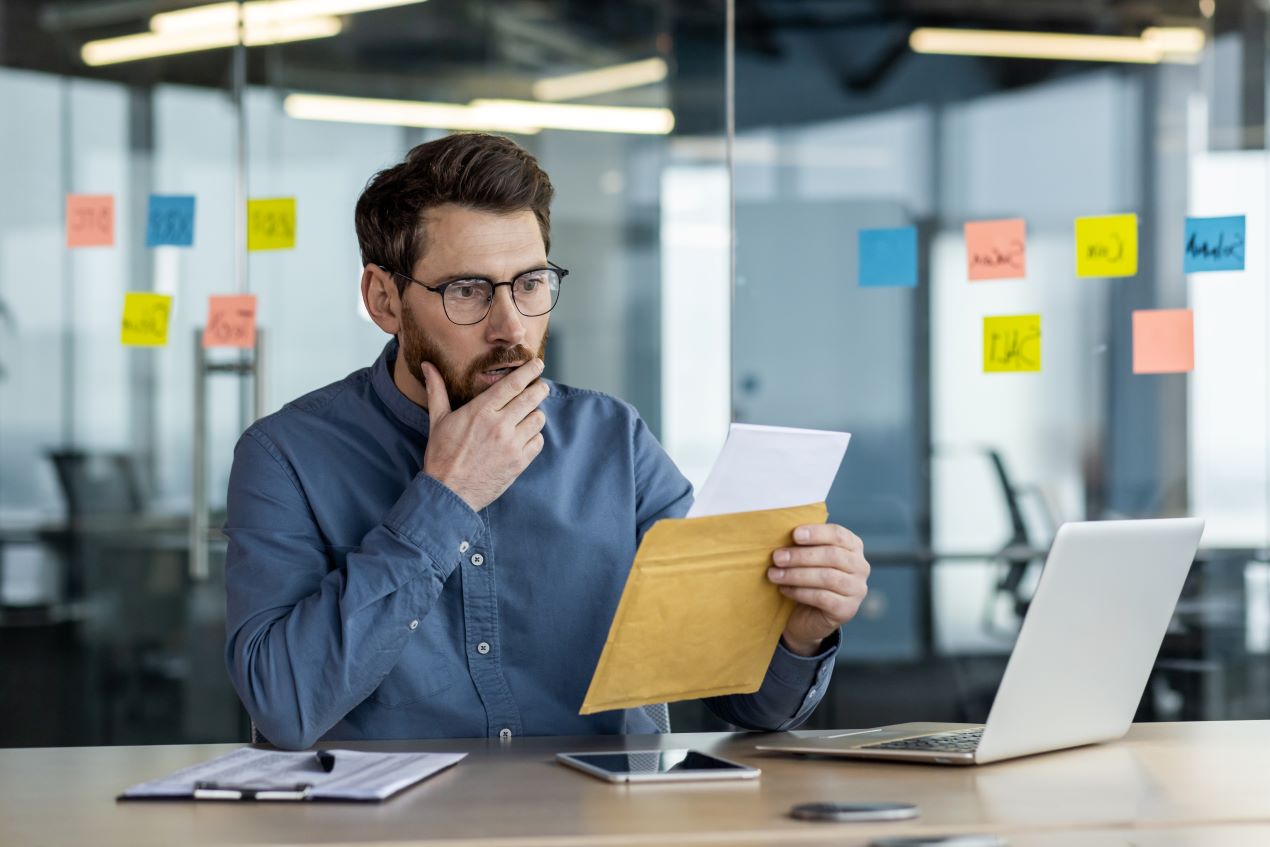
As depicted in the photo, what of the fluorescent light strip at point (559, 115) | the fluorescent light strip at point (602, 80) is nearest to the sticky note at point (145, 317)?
the fluorescent light strip at point (559, 115)

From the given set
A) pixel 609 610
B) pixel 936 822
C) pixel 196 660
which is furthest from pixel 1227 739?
pixel 196 660

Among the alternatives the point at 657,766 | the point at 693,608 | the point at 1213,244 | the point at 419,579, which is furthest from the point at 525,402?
the point at 1213,244

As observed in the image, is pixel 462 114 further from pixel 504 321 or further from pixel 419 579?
pixel 419 579

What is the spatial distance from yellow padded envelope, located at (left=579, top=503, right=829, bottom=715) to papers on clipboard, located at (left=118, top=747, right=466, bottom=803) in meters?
0.17

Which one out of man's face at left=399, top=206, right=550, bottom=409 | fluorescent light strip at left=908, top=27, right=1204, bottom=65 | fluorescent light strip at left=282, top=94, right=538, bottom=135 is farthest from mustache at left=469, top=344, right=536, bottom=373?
fluorescent light strip at left=908, top=27, right=1204, bottom=65

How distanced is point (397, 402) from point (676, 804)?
2.23 ft

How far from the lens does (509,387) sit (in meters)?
1.54

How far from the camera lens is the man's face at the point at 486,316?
160 centimetres

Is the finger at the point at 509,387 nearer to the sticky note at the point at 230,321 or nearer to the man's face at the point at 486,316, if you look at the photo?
the man's face at the point at 486,316

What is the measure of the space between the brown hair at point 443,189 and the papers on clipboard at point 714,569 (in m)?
0.49

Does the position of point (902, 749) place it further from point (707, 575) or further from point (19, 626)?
point (19, 626)

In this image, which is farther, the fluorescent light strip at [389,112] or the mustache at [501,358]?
Result: the fluorescent light strip at [389,112]

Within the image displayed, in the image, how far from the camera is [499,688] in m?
1.57

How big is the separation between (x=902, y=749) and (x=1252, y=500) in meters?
2.56
